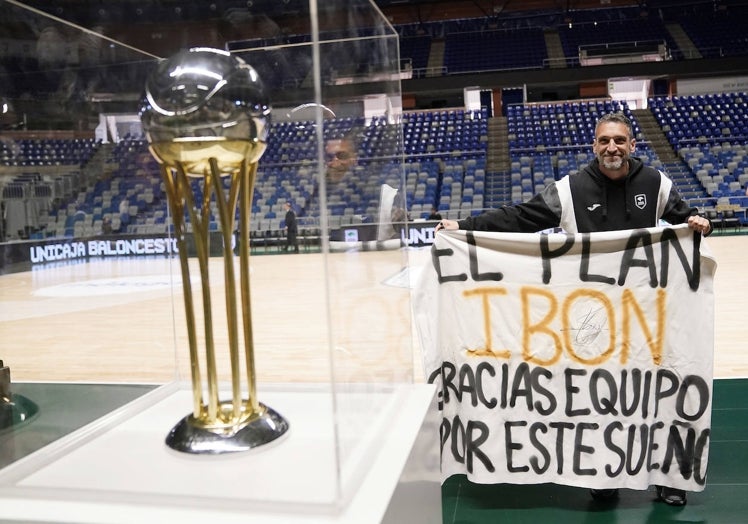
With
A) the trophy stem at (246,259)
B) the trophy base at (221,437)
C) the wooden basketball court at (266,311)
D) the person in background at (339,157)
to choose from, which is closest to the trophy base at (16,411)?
the wooden basketball court at (266,311)

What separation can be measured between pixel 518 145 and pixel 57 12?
1576 centimetres

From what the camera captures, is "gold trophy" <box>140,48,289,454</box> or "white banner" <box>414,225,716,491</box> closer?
"gold trophy" <box>140,48,289,454</box>

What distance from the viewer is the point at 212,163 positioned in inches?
45.3

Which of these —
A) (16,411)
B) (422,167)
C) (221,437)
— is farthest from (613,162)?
(422,167)

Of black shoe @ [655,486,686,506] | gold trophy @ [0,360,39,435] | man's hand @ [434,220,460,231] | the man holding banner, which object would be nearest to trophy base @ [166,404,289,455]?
gold trophy @ [0,360,39,435]

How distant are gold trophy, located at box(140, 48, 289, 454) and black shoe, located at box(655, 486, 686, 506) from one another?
1.41m

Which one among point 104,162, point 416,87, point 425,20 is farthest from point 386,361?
point 425,20

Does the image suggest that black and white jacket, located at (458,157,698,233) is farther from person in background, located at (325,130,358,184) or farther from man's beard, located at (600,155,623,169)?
person in background, located at (325,130,358,184)

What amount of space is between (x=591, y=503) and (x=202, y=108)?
174cm

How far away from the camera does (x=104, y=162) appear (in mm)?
→ 1556

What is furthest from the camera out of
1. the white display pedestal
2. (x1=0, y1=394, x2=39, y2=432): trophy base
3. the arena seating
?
(x1=0, y1=394, x2=39, y2=432): trophy base

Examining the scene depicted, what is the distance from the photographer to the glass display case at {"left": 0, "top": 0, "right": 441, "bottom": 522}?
42.3 inches

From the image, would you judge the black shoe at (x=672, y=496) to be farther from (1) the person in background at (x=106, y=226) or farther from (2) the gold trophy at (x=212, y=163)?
(1) the person in background at (x=106, y=226)

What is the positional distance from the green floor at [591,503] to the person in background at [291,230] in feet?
3.85
